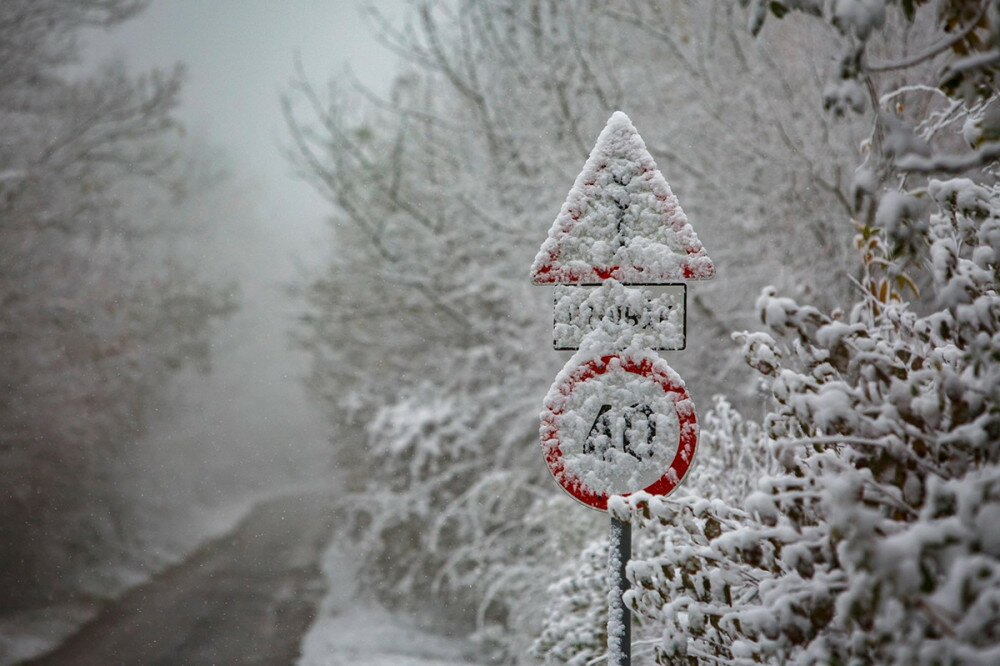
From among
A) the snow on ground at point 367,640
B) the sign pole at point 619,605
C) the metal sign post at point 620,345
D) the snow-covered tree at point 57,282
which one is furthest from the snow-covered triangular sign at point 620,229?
the snow-covered tree at point 57,282

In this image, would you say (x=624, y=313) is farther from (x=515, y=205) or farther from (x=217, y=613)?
(x=217, y=613)

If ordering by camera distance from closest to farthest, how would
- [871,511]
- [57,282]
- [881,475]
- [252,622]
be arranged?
[871,511] → [881,475] → [252,622] → [57,282]

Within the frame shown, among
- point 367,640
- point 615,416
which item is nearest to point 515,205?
point 367,640

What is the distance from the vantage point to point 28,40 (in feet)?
40.7

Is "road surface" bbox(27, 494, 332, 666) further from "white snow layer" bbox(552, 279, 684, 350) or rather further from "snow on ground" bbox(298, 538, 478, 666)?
"white snow layer" bbox(552, 279, 684, 350)

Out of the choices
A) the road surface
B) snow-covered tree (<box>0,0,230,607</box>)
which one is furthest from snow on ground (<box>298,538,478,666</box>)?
snow-covered tree (<box>0,0,230,607</box>)

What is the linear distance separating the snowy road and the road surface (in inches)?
0.7

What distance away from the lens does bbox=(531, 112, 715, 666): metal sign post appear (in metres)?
3.16

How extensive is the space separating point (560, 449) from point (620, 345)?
0.48m

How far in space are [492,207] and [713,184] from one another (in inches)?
133

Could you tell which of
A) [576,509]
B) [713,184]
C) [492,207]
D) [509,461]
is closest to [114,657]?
[509,461]

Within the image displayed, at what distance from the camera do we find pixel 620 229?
3.22 metres

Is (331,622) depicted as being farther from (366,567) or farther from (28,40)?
(28,40)

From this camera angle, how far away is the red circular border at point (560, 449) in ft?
10.4
